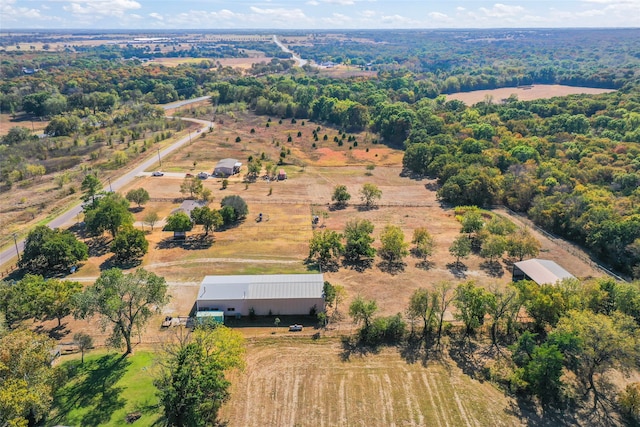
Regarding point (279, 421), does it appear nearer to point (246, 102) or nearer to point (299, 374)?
point (299, 374)

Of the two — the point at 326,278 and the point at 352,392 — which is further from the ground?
the point at 352,392

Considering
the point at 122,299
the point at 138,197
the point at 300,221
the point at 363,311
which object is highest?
the point at 122,299

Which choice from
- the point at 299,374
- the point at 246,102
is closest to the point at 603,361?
the point at 299,374

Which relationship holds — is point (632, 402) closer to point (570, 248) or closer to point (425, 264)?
point (425, 264)

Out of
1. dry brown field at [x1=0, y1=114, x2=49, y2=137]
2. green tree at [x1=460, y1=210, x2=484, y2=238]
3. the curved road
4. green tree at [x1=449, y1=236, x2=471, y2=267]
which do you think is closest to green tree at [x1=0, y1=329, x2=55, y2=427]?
the curved road

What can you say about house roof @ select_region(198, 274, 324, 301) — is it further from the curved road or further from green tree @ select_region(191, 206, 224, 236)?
the curved road


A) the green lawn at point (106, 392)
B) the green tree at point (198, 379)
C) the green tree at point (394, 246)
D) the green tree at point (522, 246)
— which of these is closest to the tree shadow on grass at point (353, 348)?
the green tree at point (198, 379)

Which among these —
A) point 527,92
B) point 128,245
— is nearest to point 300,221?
point 128,245
